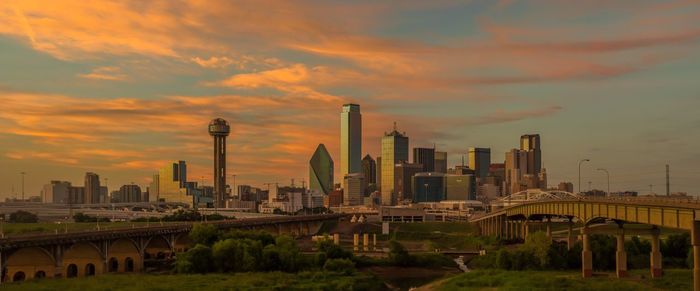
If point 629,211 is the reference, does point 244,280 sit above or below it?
below

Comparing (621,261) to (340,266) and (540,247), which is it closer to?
(540,247)

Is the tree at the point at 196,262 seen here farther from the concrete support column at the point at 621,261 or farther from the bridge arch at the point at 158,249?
the concrete support column at the point at 621,261

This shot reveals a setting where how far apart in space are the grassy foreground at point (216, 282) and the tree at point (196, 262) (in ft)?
17.0

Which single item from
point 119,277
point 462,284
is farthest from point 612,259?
point 119,277

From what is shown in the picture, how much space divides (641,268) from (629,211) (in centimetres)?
2947

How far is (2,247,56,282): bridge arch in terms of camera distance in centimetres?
10494

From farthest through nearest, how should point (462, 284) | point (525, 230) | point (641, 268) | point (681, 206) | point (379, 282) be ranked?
point (525, 230), point (641, 268), point (379, 282), point (462, 284), point (681, 206)

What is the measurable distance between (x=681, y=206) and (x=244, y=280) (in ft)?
185

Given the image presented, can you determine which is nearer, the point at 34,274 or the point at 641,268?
the point at 34,274

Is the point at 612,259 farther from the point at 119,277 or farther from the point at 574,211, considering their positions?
the point at 119,277

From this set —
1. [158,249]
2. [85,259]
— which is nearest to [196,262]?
[85,259]

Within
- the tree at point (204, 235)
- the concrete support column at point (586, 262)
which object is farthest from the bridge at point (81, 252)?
the concrete support column at point (586, 262)

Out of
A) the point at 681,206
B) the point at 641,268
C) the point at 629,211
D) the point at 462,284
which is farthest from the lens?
the point at 641,268

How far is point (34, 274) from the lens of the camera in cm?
10569
